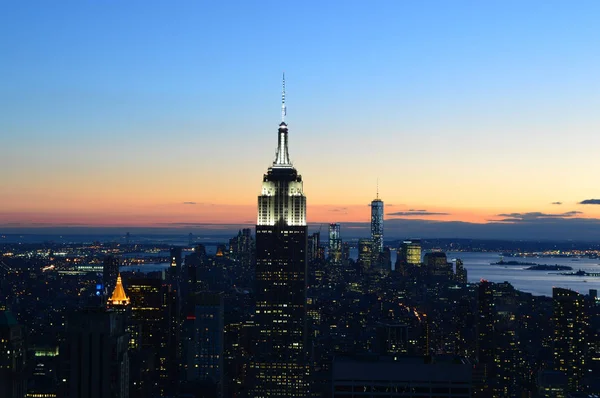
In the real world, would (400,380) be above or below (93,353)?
above

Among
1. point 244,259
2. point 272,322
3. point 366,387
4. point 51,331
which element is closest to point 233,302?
point 272,322

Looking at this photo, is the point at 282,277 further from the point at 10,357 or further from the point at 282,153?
the point at 10,357

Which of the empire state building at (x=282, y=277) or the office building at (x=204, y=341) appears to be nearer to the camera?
the office building at (x=204, y=341)

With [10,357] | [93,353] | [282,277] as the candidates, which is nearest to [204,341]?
[282,277]

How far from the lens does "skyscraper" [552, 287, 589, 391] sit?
9150 centimetres

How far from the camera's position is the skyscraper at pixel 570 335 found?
91.5 meters

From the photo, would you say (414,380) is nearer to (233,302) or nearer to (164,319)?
(164,319)

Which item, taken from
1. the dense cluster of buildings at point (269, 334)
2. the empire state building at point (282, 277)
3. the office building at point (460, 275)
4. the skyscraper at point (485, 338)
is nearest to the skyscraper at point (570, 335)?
the dense cluster of buildings at point (269, 334)

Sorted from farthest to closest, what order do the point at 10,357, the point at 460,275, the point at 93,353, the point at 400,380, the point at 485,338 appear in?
the point at 460,275 < the point at 485,338 < the point at 93,353 < the point at 10,357 < the point at 400,380

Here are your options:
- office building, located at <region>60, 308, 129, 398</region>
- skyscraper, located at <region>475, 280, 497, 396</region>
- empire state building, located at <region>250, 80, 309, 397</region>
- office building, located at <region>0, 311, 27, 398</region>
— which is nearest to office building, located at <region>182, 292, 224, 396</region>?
empire state building, located at <region>250, 80, 309, 397</region>

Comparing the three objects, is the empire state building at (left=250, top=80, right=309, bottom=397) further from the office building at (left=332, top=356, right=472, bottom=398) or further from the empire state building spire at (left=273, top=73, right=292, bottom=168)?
the office building at (left=332, top=356, right=472, bottom=398)

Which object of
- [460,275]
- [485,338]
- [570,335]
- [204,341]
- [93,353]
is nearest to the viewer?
[93,353]

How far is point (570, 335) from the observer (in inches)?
3969

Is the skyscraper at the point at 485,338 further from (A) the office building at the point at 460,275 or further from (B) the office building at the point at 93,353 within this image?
(A) the office building at the point at 460,275
